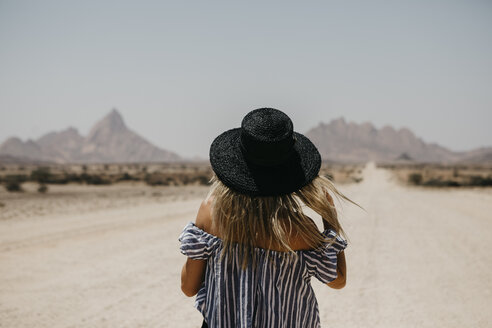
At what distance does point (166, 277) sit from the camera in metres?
6.57

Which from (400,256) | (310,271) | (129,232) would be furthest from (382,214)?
(310,271)

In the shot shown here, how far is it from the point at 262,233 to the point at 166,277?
17.5ft

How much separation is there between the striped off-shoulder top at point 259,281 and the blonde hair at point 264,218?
0.06m

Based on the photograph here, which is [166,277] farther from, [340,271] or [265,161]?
[265,161]

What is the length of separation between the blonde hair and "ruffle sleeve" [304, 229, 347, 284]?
6 centimetres

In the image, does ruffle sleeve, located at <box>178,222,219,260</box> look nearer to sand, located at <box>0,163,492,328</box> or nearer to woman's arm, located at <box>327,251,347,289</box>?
woman's arm, located at <box>327,251,347,289</box>

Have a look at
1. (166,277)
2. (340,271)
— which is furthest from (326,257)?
(166,277)

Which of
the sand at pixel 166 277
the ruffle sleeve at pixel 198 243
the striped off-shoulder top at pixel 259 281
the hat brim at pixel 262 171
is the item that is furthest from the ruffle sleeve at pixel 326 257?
the sand at pixel 166 277

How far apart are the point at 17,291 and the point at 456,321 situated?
577 centimetres

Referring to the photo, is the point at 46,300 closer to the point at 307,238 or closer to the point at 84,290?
the point at 84,290

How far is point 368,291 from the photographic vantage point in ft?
19.5

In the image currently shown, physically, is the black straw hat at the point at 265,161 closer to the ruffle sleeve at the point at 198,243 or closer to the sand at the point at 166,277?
the ruffle sleeve at the point at 198,243

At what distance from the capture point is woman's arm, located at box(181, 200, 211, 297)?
1746 mm

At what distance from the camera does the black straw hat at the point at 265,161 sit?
1594 mm
